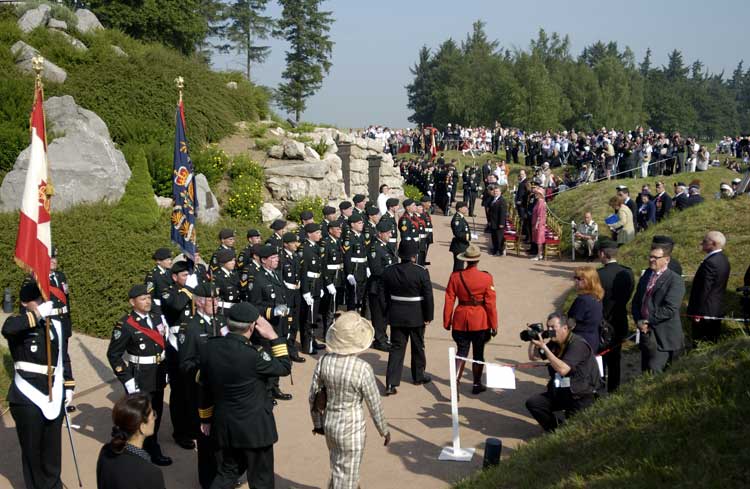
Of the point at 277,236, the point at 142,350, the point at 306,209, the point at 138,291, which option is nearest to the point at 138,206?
the point at 277,236

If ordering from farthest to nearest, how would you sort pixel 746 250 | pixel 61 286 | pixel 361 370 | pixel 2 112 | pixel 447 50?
pixel 447 50 < pixel 2 112 < pixel 746 250 < pixel 61 286 < pixel 361 370

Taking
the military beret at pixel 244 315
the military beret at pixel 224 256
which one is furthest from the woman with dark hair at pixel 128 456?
the military beret at pixel 224 256

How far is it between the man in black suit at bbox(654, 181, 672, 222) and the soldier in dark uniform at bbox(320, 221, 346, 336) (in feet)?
29.5

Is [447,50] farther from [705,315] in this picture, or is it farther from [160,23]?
[705,315]

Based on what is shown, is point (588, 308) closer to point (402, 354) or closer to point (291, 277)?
point (402, 354)

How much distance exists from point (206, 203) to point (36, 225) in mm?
10417

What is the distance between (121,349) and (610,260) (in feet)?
18.5

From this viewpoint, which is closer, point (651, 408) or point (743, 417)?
point (743, 417)

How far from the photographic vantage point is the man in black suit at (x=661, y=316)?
7625 millimetres

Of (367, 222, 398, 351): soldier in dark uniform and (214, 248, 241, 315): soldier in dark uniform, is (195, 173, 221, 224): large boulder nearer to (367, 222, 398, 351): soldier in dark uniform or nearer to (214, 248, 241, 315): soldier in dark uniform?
(367, 222, 398, 351): soldier in dark uniform

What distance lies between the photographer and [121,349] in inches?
273

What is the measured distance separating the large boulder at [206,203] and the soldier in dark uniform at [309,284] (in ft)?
18.2

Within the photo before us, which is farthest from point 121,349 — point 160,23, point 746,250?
point 160,23

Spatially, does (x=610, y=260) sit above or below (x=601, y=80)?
below
